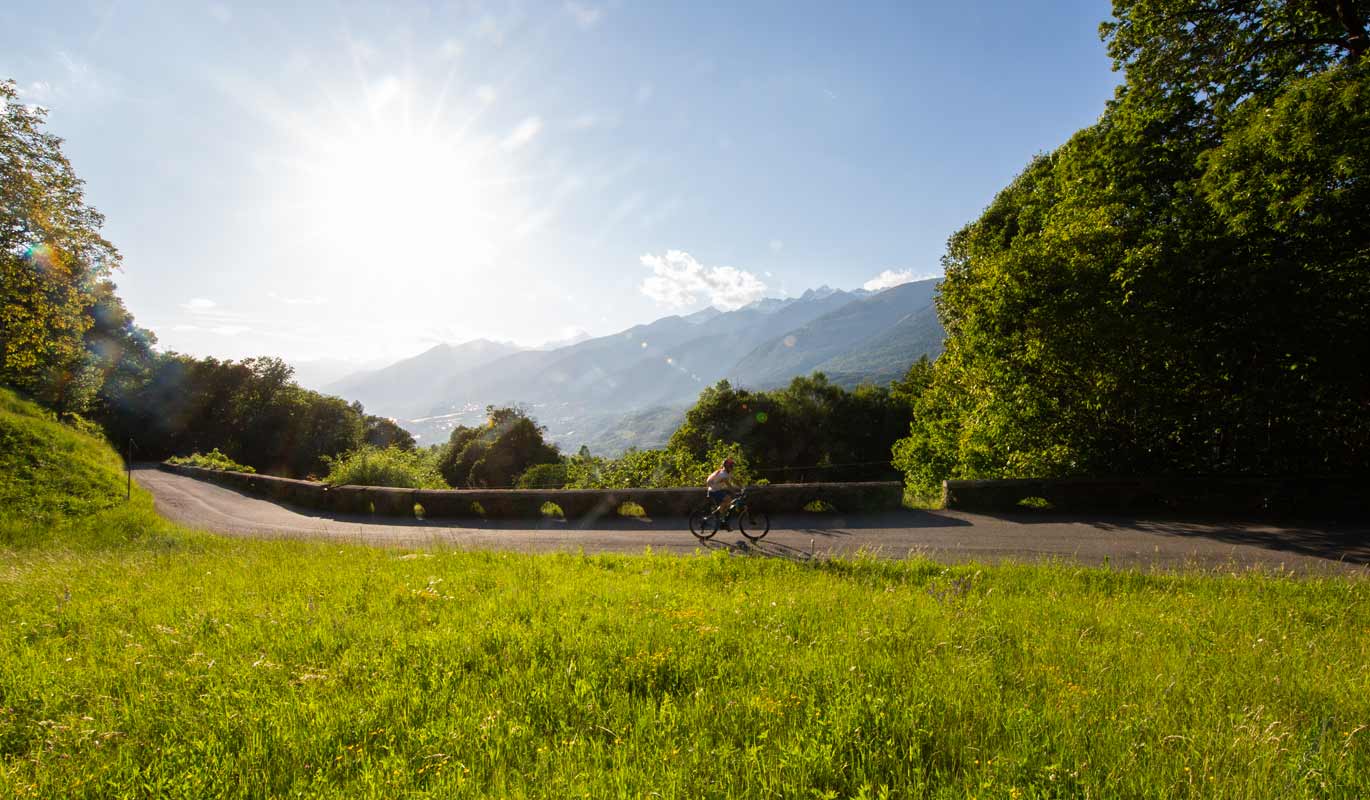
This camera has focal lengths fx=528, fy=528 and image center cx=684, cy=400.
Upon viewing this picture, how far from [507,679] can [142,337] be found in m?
77.0

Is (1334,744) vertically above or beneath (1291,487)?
beneath

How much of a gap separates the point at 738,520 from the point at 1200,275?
39.0 ft

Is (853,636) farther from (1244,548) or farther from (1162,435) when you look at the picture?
(1162,435)

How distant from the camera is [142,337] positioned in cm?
5581

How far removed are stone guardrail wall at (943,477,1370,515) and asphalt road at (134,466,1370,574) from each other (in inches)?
27.6

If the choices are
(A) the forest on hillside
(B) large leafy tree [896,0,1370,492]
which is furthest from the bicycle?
(B) large leafy tree [896,0,1370,492]

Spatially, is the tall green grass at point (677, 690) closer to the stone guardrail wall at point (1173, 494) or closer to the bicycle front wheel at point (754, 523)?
the bicycle front wheel at point (754, 523)

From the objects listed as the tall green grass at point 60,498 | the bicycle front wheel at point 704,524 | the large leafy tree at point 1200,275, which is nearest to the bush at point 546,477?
the tall green grass at point 60,498

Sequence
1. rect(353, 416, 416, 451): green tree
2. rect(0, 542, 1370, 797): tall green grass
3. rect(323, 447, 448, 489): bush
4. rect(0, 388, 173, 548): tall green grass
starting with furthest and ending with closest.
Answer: rect(353, 416, 416, 451): green tree
rect(323, 447, 448, 489): bush
rect(0, 388, 173, 548): tall green grass
rect(0, 542, 1370, 797): tall green grass

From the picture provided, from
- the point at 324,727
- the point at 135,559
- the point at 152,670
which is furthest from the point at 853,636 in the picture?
the point at 135,559

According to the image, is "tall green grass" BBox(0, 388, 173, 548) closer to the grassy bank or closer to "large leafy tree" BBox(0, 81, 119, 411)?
"large leafy tree" BBox(0, 81, 119, 411)

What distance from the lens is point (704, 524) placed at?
438 inches

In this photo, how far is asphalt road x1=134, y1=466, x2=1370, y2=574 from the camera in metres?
8.55

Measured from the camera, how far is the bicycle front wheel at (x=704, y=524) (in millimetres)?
11094
